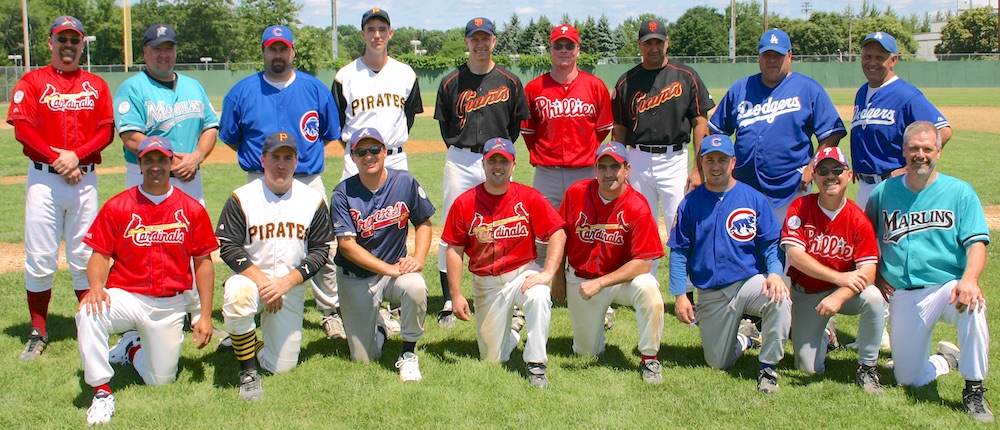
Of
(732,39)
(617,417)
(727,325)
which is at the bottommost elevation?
(617,417)

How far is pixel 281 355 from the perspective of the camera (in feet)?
16.0

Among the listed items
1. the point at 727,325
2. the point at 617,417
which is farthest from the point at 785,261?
the point at 617,417

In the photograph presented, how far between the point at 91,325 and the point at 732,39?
52639 millimetres

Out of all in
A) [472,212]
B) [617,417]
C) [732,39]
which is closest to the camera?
[617,417]

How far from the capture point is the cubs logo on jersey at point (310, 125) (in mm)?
5668

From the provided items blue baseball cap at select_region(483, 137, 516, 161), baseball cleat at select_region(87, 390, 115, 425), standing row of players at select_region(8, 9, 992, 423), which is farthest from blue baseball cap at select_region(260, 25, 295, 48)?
baseball cleat at select_region(87, 390, 115, 425)

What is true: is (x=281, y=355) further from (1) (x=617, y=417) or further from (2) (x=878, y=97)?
(2) (x=878, y=97)

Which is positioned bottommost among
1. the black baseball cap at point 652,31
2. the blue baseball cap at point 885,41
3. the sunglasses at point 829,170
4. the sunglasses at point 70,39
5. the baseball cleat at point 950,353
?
the baseball cleat at point 950,353

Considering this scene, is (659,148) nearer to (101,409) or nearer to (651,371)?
(651,371)

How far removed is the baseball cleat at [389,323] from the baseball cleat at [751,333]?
2286mm

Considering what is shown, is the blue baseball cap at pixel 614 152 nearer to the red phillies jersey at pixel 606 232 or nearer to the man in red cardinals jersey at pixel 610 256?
the man in red cardinals jersey at pixel 610 256

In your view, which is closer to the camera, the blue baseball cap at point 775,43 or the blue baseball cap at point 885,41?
the blue baseball cap at point 885,41

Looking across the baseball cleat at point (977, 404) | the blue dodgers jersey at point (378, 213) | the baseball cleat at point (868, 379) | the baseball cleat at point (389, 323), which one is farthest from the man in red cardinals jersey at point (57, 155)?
the baseball cleat at point (977, 404)

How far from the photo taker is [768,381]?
14.9 feet
